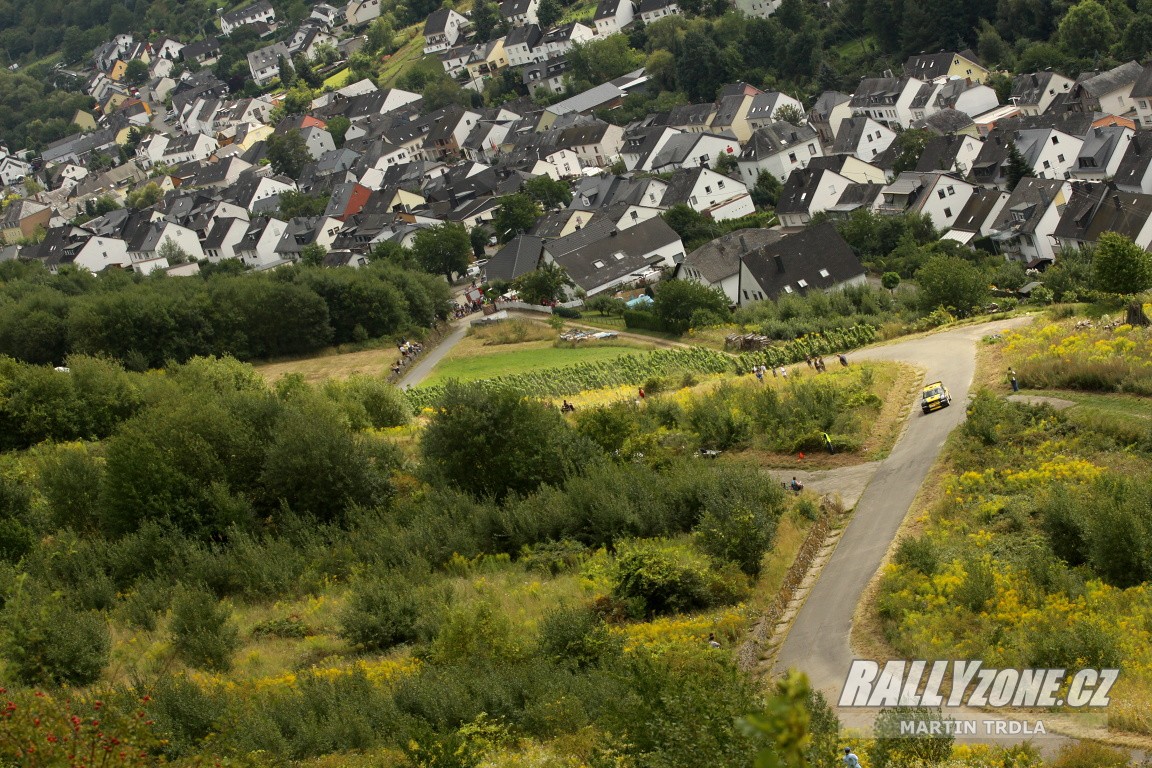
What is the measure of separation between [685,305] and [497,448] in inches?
965

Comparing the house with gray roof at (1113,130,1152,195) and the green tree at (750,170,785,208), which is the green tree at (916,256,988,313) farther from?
the green tree at (750,170,785,208)

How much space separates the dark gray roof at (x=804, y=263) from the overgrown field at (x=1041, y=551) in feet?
85.6

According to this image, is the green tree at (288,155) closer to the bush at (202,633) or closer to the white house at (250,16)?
the white house at (250,16)

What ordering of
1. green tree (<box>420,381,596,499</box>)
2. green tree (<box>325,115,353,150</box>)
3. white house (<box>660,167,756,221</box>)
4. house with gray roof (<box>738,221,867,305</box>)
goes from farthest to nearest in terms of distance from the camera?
green tree (<box>325,115,353,150</box>)
white house (<box>660,167,756,221</box>)
house with gray roof (<box>738,221,867,305</box>)
green tree (<box>420,381,596,499</box>)

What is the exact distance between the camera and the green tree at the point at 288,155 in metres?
114

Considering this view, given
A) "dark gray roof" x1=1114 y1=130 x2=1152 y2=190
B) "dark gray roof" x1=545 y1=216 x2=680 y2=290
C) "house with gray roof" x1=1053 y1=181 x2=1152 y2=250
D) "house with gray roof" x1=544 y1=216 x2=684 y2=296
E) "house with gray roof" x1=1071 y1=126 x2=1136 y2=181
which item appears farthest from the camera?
"dark gray roof" x1=545 y1=216 x2=680 y2=290

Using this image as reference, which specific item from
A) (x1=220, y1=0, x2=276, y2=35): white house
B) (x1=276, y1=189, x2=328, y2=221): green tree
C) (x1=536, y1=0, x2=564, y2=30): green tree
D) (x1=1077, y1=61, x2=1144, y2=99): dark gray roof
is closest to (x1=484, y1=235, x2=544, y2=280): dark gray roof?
(x1=276, y1=189, x2=328, y2=221): green tree

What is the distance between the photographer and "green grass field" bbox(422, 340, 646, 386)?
161 feet

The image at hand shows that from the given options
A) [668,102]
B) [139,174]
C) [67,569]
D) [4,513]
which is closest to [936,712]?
[67,569]

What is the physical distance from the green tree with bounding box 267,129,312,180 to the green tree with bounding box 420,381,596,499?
9005 centimetres

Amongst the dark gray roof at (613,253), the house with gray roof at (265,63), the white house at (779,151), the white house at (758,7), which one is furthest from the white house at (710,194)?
the house with gray roof at (265,63)

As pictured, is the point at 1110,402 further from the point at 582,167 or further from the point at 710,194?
the point at 582,167

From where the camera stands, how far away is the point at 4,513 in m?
27.9

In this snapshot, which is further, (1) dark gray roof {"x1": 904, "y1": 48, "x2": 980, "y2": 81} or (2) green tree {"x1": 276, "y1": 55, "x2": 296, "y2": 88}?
(2) green tree {"x1": 276, "y1": 55, "x2": 296, "y2": 88}
